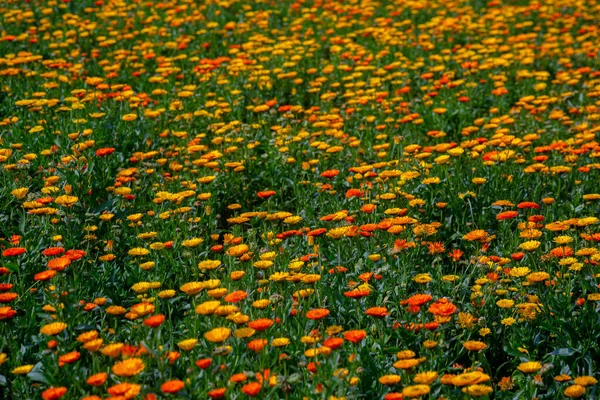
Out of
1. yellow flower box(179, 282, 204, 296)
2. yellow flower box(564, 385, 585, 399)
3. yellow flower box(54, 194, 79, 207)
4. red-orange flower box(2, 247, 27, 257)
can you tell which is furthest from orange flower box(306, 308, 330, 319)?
yellow flower box(54, 194, 79, 207)

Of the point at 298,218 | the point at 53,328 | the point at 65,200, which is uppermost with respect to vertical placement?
Result: the point at 53,328

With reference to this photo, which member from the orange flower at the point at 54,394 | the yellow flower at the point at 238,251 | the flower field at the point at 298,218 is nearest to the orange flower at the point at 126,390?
the flower field at the point at 298,218

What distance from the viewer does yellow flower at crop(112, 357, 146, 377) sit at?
2680 millimetres

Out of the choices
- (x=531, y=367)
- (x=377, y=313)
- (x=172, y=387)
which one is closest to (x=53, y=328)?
(x=172, y=387)

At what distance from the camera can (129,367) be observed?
2.71 meters

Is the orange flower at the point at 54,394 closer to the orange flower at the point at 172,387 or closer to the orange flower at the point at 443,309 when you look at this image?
the orange flower at the point at 172,387

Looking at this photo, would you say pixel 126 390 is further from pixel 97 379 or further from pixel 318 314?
pixel 318 314

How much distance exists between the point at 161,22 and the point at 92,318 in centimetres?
628

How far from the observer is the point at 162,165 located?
212 inches

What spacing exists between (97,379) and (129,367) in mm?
114

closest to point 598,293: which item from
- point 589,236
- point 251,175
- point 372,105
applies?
point 589,236

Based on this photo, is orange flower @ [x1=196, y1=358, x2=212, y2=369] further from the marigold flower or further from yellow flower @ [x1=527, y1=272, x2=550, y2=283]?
yellow flower @ [x1=527, y1=272, x2=550, y2=283]

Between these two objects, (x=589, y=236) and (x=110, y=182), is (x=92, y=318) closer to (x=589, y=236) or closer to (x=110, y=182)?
(x=110, y=182)

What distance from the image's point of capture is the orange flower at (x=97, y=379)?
8.76 ft
